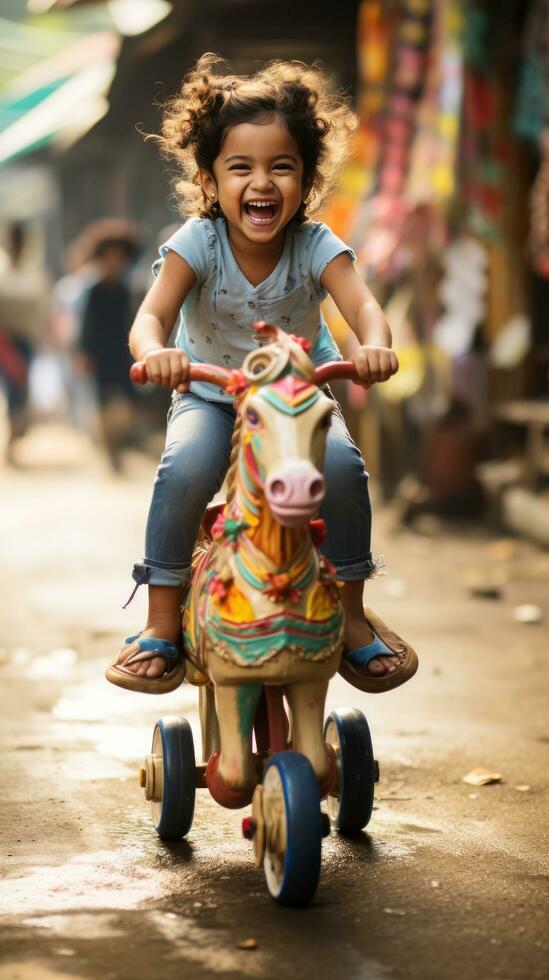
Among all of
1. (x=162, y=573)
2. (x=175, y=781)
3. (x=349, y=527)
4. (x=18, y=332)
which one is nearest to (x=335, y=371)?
(x=349, y=527)

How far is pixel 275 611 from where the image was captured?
12.3 ft

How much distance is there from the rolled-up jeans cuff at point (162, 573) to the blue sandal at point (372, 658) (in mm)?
503

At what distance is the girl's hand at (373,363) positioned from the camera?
3.88 metres

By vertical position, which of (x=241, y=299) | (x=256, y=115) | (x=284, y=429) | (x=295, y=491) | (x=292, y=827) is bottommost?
(x=292, y=827)

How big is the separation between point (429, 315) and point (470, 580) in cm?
317

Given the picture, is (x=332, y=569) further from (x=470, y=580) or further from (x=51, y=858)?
(x=470, y=580)

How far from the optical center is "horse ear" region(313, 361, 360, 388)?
3.86 metres

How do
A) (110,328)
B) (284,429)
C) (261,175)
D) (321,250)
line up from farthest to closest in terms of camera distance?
1. (110,328)
2. (321,250)
3. (261,175)
4. (284,429)

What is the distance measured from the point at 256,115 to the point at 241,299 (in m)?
0.49

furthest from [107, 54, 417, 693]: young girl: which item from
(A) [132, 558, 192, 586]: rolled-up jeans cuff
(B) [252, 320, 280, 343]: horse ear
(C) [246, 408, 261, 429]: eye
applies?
(C) [246, 408, 261, 429]: eye

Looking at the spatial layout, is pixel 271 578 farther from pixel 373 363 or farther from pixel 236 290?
pixel 236 290

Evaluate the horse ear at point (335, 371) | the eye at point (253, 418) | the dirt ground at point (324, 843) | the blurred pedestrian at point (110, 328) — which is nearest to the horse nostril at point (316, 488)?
the eye at point (253, 418)

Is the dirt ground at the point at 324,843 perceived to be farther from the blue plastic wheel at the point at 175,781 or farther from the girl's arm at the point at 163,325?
the girl's arm at the point at 163,325

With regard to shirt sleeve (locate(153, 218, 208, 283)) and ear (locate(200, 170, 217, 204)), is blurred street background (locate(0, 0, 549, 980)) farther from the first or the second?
ear (locate(200, 170, 217, 204))
